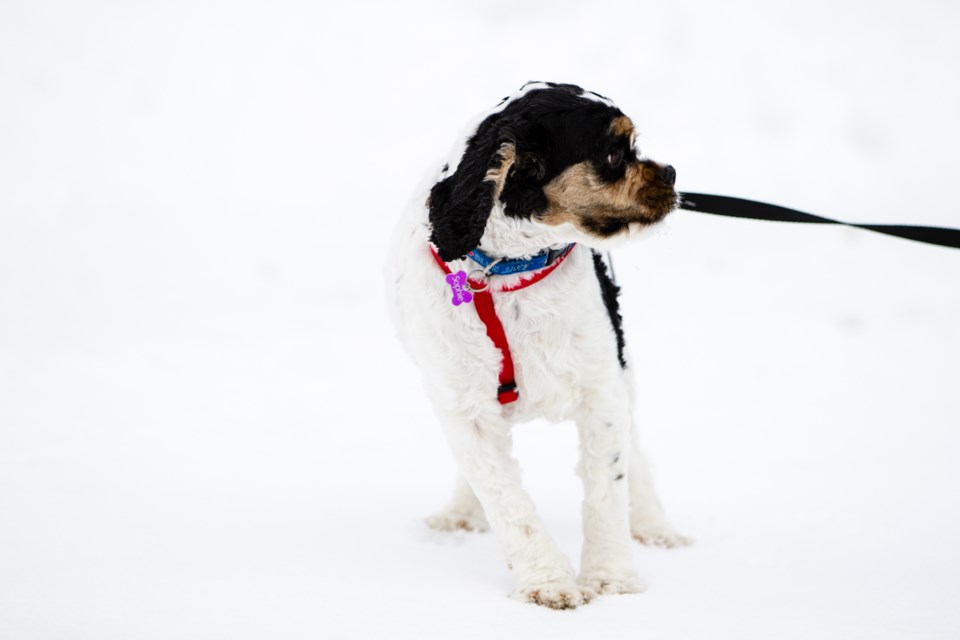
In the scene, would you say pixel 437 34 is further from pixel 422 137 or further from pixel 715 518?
pixel 715 518

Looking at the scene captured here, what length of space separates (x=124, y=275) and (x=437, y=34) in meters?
6.27

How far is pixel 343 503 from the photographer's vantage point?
14.9 ft

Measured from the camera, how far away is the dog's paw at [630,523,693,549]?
411 centimetres

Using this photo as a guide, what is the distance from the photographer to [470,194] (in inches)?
Result: 128

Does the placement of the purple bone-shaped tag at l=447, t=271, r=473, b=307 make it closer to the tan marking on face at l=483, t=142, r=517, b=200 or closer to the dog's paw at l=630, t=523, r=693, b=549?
the tan marking on face at l=483, t=142, r=517, b=200

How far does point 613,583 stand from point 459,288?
50.7 inches

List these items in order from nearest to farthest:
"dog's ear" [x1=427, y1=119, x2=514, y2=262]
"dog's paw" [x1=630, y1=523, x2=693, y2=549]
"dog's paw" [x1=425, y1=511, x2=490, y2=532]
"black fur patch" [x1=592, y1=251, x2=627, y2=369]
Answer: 1. "dog's ear" [x1=427, y1=119, x2=514, y2=262]
2. "black fur patch" [x1=592, y1=251, x2=627, y2=369]
3. "dog's paw" [x1=630, y1=523, x2=693, y2=549]
4. "dog's paw" [x1=425, y1=511, x2=490, y2=532]

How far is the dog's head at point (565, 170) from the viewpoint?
10.9ft

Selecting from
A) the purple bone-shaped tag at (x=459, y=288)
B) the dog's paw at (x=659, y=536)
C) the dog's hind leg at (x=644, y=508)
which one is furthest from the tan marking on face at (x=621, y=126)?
the dog's paw at (x=659, y=536)

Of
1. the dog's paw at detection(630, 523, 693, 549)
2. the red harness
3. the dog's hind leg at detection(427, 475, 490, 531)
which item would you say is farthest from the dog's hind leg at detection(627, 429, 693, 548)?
the red harness

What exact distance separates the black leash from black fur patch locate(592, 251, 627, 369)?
16.9 inches

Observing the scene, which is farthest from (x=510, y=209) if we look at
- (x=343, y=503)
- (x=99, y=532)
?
(x=99, y=532)

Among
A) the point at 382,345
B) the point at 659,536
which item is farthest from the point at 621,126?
the point at 382,345

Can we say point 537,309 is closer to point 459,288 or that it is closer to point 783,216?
point 459,288
